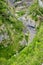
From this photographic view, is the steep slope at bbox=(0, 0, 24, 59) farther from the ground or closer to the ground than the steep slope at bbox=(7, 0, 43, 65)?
farther from the ground

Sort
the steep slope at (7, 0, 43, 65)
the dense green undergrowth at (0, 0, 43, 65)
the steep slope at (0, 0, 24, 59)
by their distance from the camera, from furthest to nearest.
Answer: the steep slope at (0, 0, 24, 59) < the dense green undergrowth at (0, 0, 43, 65) < the steep slope at (7, 0, 43, 65)

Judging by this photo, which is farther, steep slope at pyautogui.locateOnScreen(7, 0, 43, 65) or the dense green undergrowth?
the dense green undergrowth

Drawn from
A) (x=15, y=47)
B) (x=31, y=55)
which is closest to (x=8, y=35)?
(x=15, y=47)

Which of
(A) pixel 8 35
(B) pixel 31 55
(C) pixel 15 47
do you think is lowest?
(B) pixel 31 55

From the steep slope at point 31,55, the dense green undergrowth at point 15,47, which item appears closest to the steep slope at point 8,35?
the dense green undergrowth at point 15,47

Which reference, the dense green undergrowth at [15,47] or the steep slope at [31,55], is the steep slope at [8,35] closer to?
the dense green undergrowth at [15,47]

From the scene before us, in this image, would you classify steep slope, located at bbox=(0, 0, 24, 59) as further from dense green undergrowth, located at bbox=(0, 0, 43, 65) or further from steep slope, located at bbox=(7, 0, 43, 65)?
steep slope, located at bbox=(7, 0, 43, 65)

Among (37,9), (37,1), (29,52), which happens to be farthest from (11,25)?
(37,1)

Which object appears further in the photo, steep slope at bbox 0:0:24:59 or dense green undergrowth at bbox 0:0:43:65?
steep slope at bbox 0:0:24:59

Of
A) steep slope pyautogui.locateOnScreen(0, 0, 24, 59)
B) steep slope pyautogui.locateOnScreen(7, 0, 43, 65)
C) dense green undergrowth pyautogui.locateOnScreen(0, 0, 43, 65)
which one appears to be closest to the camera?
steep slope pyautogui.locateOnScreen(7, 0, 43, 65)

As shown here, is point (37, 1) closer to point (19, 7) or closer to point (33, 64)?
point (19, 7)

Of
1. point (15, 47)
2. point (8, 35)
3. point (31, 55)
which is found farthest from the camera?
point (8, 35)

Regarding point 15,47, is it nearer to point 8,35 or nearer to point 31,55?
point 8,35

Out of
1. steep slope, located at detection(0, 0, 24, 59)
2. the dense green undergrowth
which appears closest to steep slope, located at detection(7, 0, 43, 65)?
the dense green undergrowth
